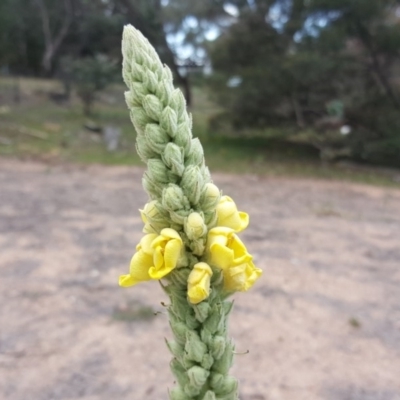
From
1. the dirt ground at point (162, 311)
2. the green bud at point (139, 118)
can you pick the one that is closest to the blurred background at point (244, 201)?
the dirt ground at point (162, 311)

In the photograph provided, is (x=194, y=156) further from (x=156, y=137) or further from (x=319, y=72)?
(x=319, y=72)

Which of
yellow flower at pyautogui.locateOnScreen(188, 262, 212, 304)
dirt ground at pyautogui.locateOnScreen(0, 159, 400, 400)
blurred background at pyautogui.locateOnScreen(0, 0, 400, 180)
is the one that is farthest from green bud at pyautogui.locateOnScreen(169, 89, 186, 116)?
blurred background at pyautogui.locateOnScreen(0, 0, 400, 180)

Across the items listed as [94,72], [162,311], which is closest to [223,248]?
[162,311]

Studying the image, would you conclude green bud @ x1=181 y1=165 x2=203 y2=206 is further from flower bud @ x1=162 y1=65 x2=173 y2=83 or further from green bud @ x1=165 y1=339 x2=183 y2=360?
green bud @ x1=165 y1=339 x2=183 y2=360

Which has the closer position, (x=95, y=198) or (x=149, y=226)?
(x=149, y=226)

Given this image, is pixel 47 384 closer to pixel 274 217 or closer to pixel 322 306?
pixel 322 306

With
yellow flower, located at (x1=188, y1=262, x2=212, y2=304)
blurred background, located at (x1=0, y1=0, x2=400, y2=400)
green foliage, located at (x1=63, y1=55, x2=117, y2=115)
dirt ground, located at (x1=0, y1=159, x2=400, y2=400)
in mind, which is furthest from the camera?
green foliage, located at (x1=63, y1=55, x2=117, y2=115)

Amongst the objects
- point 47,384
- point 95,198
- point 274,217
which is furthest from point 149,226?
point 95,198
